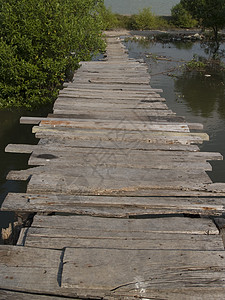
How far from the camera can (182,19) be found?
35500 mm

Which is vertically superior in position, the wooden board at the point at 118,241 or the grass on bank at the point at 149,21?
the grass on bank at the point at 149,21

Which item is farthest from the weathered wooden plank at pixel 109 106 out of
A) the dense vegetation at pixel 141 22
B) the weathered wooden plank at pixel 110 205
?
the dense vegetation at pixel 141 22

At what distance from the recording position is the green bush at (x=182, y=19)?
35.4 meters

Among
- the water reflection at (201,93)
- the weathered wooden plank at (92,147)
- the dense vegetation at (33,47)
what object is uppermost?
the dense vegetation at (33,47)

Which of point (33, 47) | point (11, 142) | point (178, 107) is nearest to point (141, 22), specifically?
point (178, 107)

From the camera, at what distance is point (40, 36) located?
1015cm

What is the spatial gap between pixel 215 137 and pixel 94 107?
4.45 meters

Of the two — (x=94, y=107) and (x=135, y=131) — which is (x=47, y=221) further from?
(x=94, y=107)

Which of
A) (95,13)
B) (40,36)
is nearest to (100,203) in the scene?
(40,36)

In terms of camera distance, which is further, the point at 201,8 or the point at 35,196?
the point at 201,8

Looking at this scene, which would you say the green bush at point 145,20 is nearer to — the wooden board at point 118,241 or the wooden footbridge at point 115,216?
the wooden footbridge at point 115,216

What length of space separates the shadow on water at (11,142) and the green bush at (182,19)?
2939 centimetres

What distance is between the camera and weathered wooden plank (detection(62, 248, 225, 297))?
101 inches

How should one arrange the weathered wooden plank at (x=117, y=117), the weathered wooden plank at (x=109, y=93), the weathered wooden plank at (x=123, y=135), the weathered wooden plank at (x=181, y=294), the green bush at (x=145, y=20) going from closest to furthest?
the weathered wooden plank at (x=181, y=294)
the weathered wooden plank at (x=123, y=135)
the weathered wooden plank at (x=117, y=117)
the weathered wooden plank at (x=109, y=93)
the green bush at (x=145, y=20)
